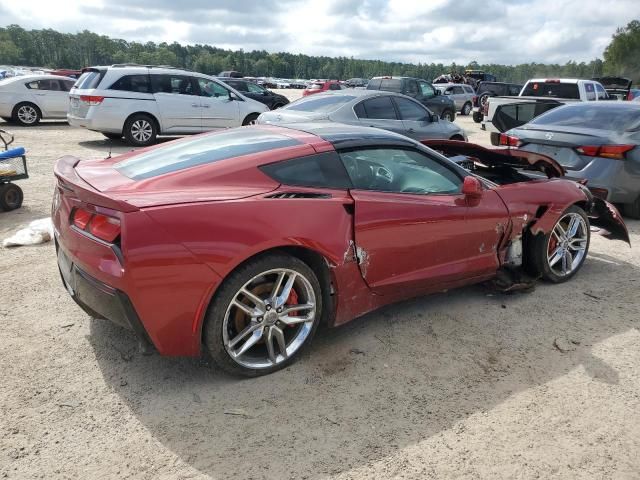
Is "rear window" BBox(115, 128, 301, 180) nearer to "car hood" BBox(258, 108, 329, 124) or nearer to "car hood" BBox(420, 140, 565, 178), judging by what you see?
"car hood" BBox(420, 140, 565, 178)

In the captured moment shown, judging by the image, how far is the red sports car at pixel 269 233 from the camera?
2.56m

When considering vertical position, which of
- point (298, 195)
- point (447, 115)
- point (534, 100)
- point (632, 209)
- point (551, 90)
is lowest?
point (632, 209)

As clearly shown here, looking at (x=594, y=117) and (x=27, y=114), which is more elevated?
(x=594, y=117)

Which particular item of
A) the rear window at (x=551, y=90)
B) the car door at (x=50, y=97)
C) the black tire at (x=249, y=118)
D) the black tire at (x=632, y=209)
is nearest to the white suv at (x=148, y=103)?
the black tire at (x=249, y=118)

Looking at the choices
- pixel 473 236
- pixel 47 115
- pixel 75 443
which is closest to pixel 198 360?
pixel 75 443

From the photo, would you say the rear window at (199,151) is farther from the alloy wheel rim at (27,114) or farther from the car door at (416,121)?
the alloy wheel rim at (27,114)

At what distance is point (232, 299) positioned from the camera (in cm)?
274

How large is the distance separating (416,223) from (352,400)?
126 centimetres

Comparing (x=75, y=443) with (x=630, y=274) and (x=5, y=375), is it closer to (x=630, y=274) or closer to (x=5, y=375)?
(x=5, y=375)

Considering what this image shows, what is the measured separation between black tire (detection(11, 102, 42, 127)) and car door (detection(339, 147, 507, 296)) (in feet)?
47.2

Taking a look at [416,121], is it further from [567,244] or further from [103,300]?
[103,300]

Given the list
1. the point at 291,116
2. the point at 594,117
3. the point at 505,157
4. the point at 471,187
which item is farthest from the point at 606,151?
the point at 291,116

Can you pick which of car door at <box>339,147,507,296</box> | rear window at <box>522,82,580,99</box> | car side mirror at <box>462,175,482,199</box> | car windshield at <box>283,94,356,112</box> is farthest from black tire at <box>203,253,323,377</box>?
rear window at <box>522,82,580,99</box>

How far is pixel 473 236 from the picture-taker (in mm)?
3812
